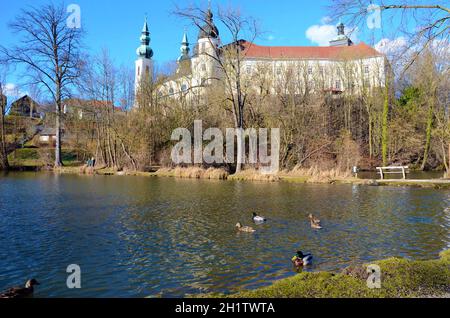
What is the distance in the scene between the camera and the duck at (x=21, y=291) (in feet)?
22.0

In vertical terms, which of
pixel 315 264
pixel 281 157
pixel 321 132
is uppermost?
pixel 321 132

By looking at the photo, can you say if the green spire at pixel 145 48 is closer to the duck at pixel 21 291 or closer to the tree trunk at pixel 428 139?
the tree trunk at pixel 428 139

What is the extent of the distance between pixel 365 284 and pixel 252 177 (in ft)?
77.8

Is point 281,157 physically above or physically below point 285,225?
above

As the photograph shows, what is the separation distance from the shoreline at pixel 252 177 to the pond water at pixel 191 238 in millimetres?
5241

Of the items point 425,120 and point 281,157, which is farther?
point 425,120

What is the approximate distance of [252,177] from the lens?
3053 centimetres

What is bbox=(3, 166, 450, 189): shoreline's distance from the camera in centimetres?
2512

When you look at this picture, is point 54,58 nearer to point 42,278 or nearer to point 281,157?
point 281,157

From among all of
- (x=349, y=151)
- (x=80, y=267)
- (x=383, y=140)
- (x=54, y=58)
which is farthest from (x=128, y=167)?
(x=80, y=267)

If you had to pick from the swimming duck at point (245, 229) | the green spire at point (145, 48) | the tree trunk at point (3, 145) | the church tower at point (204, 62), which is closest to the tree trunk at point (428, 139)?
the church tower at point (204, 62)
